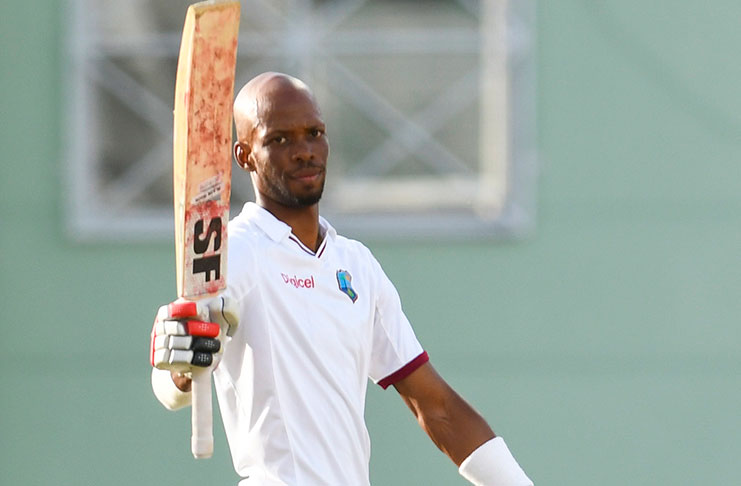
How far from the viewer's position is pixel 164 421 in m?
6.22

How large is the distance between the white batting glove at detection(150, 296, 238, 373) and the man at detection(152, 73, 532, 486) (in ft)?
0.11

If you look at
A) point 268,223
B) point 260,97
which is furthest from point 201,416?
point 260,97


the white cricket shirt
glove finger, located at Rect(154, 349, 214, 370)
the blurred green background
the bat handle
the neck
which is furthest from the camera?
the blurred green background

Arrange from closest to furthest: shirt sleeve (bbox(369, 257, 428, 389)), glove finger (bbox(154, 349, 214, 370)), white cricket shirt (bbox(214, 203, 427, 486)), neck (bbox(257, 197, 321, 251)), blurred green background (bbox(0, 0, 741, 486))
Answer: glove finger (bbox(154, 349, 214, 370))
white cricket shirt (bbox(214, 203, 427, 486))
neck (bbox(257, 197, 321, 251))
shirt sleeve (bbox(369, 257, 428, 389))
blurred green background (bbox(0, 0, 741, 486))

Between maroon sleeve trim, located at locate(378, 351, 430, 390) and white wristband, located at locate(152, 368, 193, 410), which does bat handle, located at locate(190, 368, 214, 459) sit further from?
maroon sleeve trim, located at locate(378, 351, 430, 390)

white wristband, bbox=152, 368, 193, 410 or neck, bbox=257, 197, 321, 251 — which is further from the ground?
neck, bbox=257, 197, 321, 251

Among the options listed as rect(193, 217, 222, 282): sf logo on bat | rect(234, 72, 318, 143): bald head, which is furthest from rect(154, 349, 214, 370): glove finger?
rect(234, 72, 318, 143): bald head

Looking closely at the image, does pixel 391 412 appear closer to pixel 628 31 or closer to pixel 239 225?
pixel 628 31

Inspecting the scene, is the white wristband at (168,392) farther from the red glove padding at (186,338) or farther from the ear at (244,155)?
the ear at (244,155)

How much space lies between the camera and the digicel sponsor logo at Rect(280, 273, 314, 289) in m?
3.20

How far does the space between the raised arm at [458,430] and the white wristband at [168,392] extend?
589mm

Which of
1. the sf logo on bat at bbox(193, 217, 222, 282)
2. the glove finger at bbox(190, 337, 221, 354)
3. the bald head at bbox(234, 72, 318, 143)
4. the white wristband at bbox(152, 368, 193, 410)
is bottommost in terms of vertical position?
the white wristband at bbox(152, 368, 193, 410)

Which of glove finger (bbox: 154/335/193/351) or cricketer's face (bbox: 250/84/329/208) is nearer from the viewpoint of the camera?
glove finger (bbox: 154/335/193/351)

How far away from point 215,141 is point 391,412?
3.22 metres
